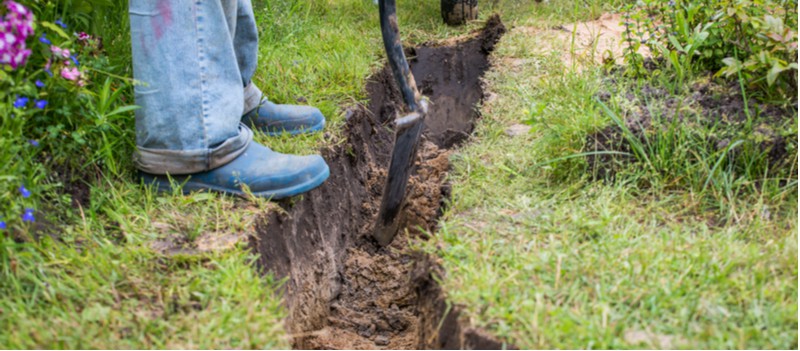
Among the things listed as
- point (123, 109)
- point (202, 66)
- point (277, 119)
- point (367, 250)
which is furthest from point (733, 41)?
point (123, 109)

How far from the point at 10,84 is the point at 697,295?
5.84 feet

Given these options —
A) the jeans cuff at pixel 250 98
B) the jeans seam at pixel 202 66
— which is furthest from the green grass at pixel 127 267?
the jeans seam at pixel 202 66

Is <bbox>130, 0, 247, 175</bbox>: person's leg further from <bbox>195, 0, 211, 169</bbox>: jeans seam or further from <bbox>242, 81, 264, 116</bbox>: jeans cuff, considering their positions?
<bbox>242, 81, 264, 116</bbox>: jeans cuff

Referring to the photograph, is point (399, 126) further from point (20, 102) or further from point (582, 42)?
point (582, 42)

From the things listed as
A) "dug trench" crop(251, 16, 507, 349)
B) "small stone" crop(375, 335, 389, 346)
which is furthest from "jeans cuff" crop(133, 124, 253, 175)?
"small stone" crop(375, 335, 389, 346)

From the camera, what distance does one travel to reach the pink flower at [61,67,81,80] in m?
2.03

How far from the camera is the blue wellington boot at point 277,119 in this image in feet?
8.98

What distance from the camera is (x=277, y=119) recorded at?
2742 mm

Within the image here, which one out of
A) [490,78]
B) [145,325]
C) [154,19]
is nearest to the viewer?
[145,325]

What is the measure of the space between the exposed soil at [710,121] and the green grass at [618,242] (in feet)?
0.12

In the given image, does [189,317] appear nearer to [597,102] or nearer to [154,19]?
[154,19]

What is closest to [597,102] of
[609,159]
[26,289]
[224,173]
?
[609,159]

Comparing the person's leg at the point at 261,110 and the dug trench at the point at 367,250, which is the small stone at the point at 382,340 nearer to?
the dug trench at the point at 367,250

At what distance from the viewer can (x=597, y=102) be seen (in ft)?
8.59
